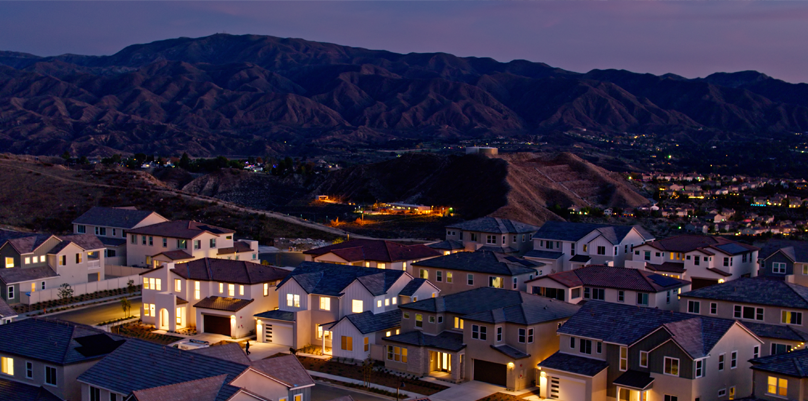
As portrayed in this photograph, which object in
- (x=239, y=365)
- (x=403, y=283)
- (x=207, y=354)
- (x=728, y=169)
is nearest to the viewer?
(x=239, y=365)

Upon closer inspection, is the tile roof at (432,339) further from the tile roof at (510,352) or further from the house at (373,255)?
the house at (373,255)

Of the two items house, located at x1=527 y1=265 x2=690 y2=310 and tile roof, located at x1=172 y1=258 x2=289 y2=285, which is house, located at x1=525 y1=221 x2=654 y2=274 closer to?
house, located at x1=527 y1=265 x2=690 y2=310

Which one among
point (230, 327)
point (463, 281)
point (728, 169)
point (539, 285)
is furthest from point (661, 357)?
point (728, 169)

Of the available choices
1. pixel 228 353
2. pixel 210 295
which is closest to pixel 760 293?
pixel 228 353

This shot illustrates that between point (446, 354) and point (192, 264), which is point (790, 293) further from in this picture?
point (192, 264)

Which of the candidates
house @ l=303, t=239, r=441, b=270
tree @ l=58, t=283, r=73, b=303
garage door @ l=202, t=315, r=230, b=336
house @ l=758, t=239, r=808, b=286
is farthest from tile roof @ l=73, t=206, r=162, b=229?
house @ l=758, t=239, r=808, b=286

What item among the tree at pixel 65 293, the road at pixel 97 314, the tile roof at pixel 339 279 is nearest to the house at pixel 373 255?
the tile roof at pixel 339 279
